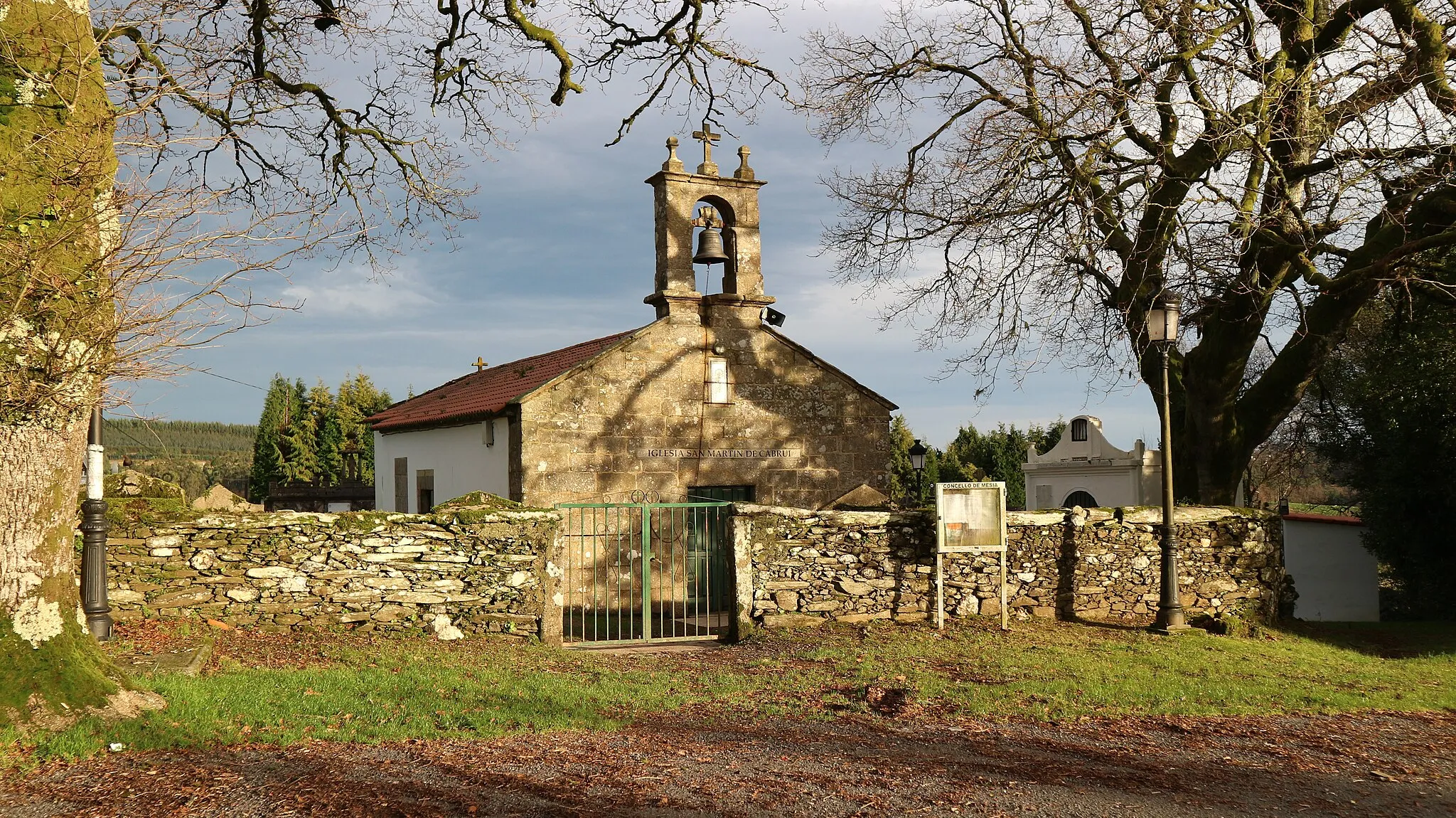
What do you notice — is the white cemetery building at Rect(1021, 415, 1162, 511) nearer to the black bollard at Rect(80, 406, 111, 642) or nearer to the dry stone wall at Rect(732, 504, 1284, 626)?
the dry stone wall at Rect(732, 504, 1284, 626)

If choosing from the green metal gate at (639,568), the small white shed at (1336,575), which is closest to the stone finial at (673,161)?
the green metal gate at (639,568)

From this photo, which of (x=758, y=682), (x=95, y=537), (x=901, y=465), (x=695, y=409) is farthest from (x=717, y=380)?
(x=901, y=465)

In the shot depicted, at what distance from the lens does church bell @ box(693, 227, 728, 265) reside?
16.0 metres

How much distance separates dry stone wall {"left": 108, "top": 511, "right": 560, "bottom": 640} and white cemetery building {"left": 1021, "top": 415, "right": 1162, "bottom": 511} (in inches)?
774

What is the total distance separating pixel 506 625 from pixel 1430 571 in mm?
14431

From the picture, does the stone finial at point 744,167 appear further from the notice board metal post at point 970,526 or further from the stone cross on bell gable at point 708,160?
the notice board metal post at point 970,526

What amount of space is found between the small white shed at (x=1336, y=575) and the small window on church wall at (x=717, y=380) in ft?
35.4

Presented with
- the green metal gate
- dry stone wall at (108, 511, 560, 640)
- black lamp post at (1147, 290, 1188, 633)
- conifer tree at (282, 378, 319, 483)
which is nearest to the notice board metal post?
black lamp post at (1147, 290, 1188, 633)

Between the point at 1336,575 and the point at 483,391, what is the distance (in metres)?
16.5

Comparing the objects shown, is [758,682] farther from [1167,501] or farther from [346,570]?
[1167,501]

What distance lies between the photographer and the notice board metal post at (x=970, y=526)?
1155 centimetres

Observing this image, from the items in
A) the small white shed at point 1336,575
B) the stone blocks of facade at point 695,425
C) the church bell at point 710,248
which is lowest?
the small white shed at point 1336,575

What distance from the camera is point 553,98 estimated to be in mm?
11039

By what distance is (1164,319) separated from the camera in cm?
1170
